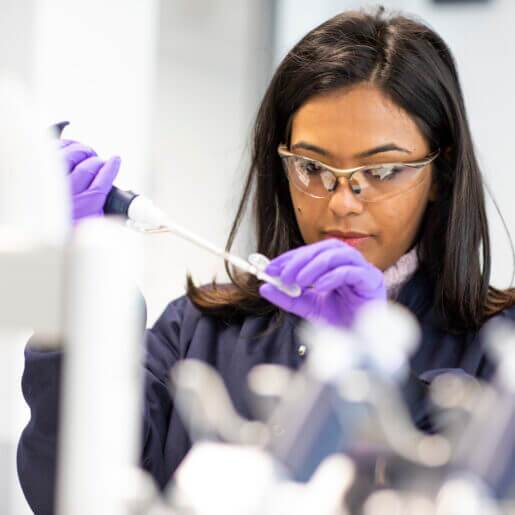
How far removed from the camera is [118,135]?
2.51 m

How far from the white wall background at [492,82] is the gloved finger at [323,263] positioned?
1.51m

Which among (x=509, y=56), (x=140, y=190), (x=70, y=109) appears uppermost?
(x=509, y=56)

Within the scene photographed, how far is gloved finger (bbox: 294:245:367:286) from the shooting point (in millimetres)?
1088

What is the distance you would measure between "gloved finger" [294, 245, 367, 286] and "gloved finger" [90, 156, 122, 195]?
0.21 meters

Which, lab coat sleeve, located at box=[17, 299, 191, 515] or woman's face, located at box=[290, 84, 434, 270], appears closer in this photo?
lab coat sleeve, located at box=[17, 299, 191, 515]

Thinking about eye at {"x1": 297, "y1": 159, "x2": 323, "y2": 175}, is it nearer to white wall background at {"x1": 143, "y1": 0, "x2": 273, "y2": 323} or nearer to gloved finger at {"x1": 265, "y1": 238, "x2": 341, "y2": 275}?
gloved finger at {"x1": 265, "y1": 238, "x2": 341, "y2": 275}

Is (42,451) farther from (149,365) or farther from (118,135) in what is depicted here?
(118,135)

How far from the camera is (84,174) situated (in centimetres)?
113

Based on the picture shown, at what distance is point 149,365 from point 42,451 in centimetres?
27

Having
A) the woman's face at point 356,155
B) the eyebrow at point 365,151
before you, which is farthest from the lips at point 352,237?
the eyebrow at point 365,151

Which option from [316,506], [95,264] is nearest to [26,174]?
[95,264]

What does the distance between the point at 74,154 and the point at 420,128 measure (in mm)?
483

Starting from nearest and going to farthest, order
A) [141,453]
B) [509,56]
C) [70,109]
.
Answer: [141,453] → [70,109] → [509,56]

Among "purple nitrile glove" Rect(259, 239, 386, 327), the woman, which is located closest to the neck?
the woman
